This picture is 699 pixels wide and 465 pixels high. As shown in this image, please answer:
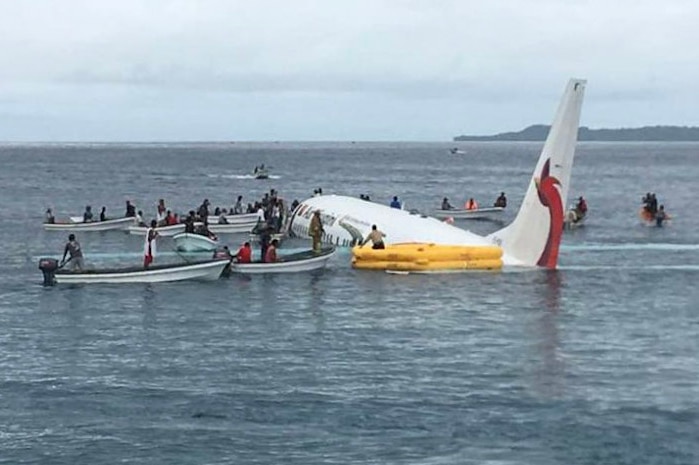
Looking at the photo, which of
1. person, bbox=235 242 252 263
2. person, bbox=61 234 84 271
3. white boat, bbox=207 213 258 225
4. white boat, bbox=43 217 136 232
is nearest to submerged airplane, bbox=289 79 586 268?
person, bbox=235 242 252 263

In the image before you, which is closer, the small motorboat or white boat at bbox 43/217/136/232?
white boat at bbox 43/217/136/232

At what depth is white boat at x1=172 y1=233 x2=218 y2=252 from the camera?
6425 centimetres

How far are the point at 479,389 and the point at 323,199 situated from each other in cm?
4036

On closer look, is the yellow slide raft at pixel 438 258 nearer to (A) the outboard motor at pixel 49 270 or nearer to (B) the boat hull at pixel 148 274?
(B) the boat hull at pixel 148 274

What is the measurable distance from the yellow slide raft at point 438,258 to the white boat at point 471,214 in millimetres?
37464

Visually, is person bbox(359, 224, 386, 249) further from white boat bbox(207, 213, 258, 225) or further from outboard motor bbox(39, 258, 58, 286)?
white boat bbox(207, 213, 258, 225)

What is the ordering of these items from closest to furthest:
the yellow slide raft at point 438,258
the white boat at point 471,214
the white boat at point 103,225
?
the yellow slide raft at point 438,258, the white boat at point 103,225, the white boat at point 471,214

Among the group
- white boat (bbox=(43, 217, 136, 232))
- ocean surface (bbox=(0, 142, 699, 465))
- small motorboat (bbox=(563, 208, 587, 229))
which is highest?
small motorboat (bbox=(563, 208, 587, 229))

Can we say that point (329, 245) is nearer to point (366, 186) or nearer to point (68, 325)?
point (68, 325)

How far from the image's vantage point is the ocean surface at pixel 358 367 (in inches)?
1095

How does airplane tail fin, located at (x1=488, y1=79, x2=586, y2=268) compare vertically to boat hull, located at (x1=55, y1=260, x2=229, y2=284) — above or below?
above

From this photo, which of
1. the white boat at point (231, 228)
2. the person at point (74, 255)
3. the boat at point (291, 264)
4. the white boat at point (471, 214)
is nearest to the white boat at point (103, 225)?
the white boat at point (231, 228)

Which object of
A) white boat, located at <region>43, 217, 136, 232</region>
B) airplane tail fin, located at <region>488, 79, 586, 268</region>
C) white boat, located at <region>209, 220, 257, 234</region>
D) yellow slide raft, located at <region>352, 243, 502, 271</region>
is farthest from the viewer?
white boat, located at <region>43, 217, 136, 232</region>

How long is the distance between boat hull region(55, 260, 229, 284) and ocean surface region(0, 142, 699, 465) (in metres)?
0.45
